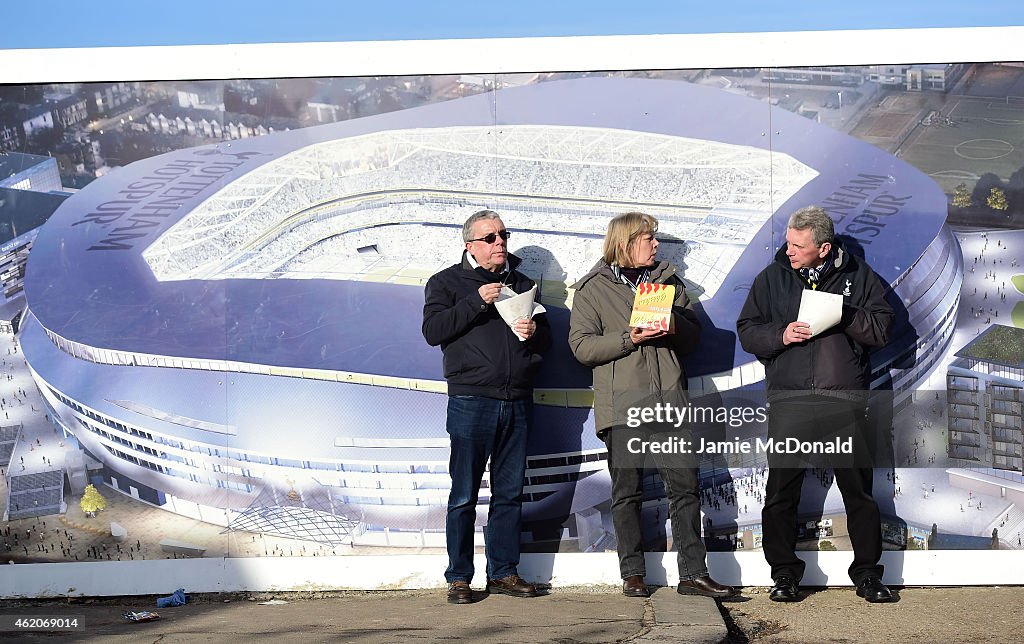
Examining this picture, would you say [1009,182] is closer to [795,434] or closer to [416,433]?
[795,434]

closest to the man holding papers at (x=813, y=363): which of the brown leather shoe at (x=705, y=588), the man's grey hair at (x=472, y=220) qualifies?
the brown leather shoe at (x=705, y=588)

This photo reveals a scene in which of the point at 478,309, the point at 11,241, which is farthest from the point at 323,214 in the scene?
the point at 11,241

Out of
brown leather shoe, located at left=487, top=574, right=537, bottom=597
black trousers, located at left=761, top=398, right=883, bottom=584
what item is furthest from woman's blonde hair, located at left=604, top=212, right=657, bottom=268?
brown leather shoe, located at left=487, top=574, right=537, bottom=597

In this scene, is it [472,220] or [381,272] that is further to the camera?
[381,272]

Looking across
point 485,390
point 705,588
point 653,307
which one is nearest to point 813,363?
point 653,307

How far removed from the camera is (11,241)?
225 inches

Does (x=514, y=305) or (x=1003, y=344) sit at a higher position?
(x=514, y=305)

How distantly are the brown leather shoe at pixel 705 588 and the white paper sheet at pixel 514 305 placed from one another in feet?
4.50

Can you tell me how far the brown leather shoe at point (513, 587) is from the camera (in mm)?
5234

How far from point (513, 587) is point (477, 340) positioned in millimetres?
1183

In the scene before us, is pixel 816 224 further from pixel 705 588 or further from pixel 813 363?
pixel 705 588

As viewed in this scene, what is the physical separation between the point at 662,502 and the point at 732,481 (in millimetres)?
359

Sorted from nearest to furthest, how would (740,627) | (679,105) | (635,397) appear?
(740,627) < (635,397) < (679,105)

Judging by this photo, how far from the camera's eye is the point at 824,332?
501 cm
